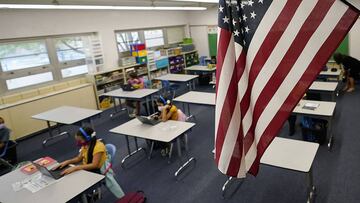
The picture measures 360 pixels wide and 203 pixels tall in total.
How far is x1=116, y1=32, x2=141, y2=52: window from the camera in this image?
32.6 feet

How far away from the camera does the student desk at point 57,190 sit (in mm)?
2943

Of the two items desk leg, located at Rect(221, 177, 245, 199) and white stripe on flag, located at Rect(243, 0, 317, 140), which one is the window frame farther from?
white stripe on flag, located at Rect(243, 0, 317, 140)

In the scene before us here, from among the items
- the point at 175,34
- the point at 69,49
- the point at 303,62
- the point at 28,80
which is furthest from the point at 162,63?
→ the point at 303,62

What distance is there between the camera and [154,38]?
455 inches

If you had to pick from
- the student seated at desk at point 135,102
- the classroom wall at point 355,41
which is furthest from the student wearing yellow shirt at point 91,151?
the classroom wall at point 355,41

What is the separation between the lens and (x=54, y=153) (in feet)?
20.1

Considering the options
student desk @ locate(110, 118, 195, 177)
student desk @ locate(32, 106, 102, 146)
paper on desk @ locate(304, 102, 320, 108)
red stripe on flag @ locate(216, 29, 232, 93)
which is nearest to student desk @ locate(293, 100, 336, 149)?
paper on desk @ locate(304, 102, 320, 108)

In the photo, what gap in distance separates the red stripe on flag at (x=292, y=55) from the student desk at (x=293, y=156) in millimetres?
1748

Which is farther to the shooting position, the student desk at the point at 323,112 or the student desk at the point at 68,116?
the student desk at the point at 68,116

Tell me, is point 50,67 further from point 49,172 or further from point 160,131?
point 49,172

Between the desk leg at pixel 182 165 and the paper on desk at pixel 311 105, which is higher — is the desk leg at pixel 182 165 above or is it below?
below

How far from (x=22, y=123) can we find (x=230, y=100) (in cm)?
692

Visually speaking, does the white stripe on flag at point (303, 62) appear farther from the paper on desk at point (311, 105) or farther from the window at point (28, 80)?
the window at point (28, 80)

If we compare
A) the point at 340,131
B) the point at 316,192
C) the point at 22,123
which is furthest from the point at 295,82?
the point at 22,123
